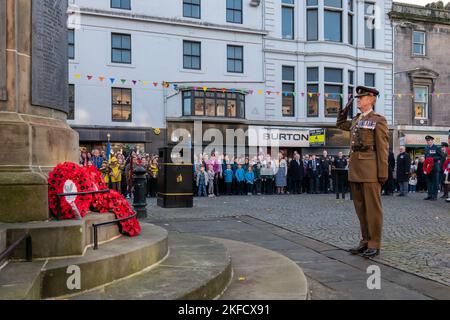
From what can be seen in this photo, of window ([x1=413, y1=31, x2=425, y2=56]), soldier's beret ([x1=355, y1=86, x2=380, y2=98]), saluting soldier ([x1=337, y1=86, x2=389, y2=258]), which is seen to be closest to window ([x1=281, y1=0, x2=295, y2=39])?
window ([x1=413, y1=31, x2=425, y2=56])

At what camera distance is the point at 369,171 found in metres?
6.06

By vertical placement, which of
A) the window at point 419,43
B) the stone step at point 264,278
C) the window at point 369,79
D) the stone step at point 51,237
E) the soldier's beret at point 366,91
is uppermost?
the window at point 419,43

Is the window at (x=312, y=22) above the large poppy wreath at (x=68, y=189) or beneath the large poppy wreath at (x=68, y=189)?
above

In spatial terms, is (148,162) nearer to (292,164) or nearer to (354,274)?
(292,164)

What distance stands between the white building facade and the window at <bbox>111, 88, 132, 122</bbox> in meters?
0.05

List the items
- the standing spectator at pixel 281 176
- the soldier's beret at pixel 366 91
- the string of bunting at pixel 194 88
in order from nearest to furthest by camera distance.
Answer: the soldier's beret at pixel 366 91 < the standing spectator at pixel 281 176 < the string of bunting at pixel 194 88

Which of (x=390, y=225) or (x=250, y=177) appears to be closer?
(x=390, y=225)

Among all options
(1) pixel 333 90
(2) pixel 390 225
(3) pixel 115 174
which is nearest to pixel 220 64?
(1) pixel 333 90

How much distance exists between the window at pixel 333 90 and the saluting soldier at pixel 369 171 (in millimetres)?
22268

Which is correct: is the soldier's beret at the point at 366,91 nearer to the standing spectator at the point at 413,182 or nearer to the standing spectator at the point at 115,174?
the standing spectator at the point at 115,174

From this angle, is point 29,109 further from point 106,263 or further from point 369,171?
point 369,171

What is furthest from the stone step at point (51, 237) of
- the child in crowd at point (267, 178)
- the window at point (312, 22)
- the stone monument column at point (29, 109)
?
the window at point (312, 22)

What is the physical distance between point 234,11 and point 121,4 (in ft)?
22.2

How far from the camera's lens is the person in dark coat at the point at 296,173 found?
19.8m
